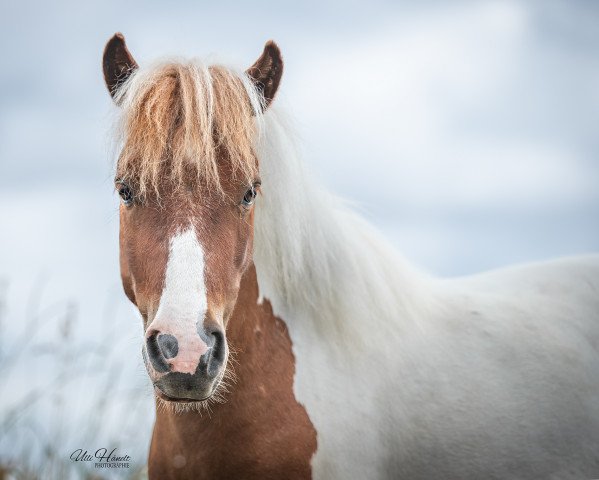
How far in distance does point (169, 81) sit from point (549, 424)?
2.93 metres

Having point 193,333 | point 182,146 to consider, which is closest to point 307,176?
point 182,146

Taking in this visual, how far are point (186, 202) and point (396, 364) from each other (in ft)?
5.23

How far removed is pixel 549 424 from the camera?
399 cm

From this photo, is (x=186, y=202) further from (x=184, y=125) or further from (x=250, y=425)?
(x=250, y=425)

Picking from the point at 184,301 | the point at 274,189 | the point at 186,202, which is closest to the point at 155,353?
the point at 184,301

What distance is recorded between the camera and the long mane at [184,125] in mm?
3127

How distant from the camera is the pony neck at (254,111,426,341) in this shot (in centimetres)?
367

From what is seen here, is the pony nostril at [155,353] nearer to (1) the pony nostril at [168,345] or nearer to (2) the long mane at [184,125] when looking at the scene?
(1) the pony nostril at [168,345]

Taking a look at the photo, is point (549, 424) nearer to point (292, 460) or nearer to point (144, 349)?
point (292, 460)

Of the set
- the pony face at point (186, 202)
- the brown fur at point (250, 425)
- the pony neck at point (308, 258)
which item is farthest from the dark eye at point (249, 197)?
the brown fur at point (250, 425)

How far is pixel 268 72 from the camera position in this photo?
3.67 meters

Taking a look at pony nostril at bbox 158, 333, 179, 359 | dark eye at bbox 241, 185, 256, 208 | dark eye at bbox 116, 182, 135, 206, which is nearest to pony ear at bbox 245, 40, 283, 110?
dark eye at bbox 241, 185, 256, 208

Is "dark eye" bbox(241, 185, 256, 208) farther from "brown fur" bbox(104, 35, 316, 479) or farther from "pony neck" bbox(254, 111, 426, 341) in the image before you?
"pony neck" bbox(254, 111, 426, 341)

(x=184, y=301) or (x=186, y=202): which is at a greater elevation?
(x=186, y=202)
